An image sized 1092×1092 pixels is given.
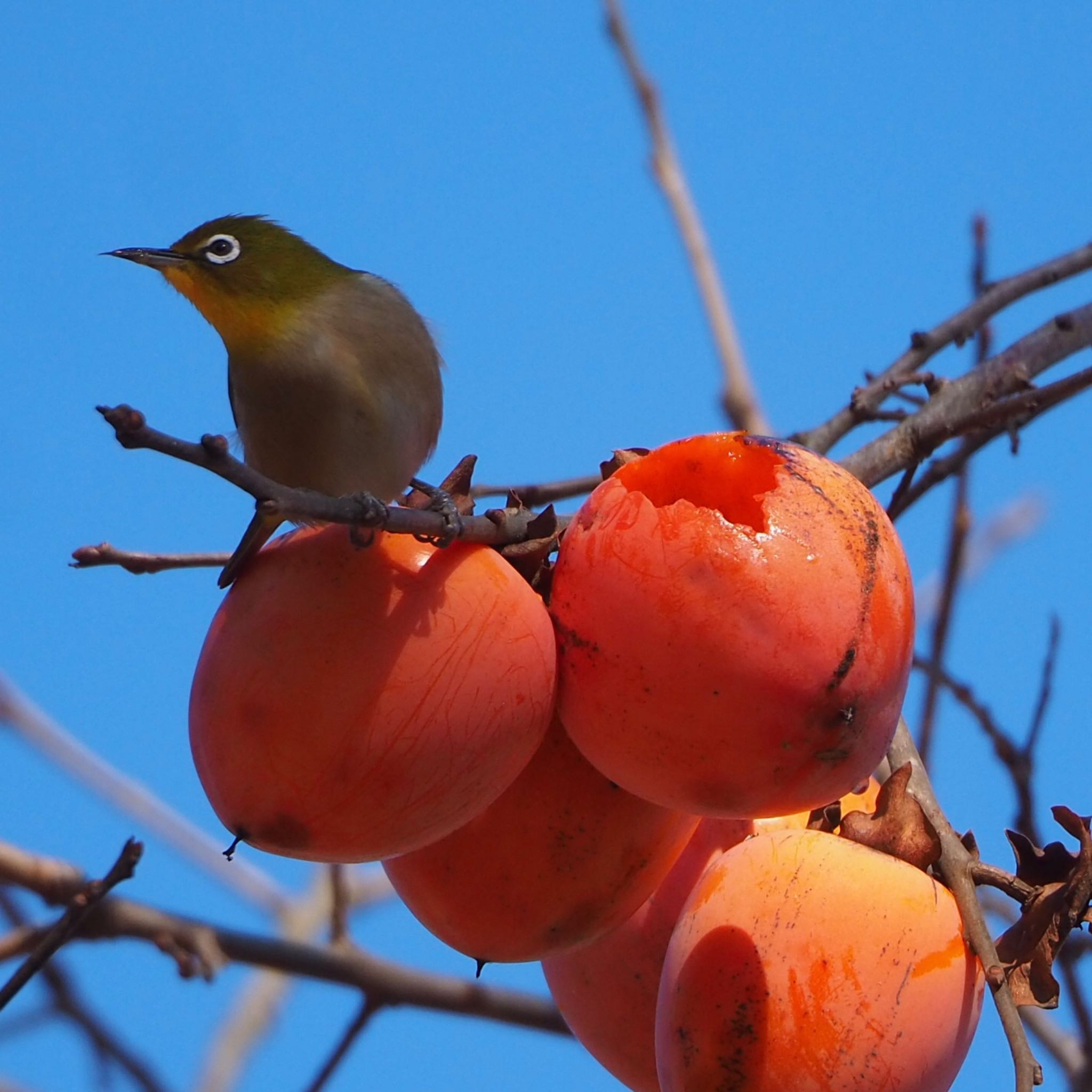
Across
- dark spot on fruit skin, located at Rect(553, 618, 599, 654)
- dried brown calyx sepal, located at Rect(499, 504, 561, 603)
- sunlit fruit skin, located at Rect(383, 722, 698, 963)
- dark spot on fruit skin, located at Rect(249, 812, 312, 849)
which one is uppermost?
dried brown calyx sepal, located at Rect(499, 504, 561, 603)

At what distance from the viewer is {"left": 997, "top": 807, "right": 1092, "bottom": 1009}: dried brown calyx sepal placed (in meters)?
2.26

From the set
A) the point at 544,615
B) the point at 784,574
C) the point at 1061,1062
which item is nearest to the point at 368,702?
the point at 544,615

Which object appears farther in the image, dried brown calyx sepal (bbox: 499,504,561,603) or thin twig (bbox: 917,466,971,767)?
thin twig (bbox: 917,466,971,767)

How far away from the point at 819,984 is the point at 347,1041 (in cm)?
114

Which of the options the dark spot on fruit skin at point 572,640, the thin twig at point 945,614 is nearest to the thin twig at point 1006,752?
the thin twig at point 945,614

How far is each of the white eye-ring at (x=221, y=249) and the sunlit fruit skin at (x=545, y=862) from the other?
1660 mm

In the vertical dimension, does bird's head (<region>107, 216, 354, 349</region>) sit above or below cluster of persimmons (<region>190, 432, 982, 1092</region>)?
above

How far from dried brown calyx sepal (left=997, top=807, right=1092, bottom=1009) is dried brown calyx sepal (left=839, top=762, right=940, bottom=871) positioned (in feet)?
0.43

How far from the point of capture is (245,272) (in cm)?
350

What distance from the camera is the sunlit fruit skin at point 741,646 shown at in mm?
2156

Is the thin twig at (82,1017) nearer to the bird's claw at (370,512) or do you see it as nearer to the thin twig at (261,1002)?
the bird's claw at (370,512)

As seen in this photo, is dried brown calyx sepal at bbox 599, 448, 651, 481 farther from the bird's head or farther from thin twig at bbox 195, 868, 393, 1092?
thin twig at bbox 195, 868, 393, 1092

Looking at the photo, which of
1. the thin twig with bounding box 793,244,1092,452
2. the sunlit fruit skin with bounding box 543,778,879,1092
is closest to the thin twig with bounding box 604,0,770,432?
the thin twig with bounding box 793,244,1092,452

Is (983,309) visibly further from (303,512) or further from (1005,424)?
(303,512)
